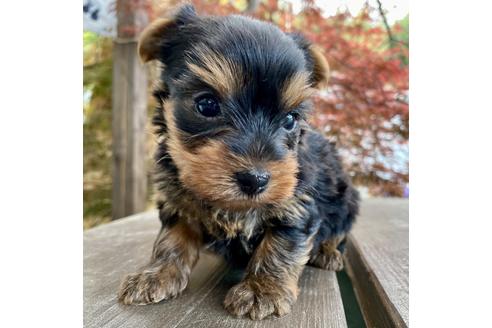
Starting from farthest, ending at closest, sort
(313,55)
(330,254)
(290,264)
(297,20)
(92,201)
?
(92,201), (297,20), (330,254), (313,55), (290,264)

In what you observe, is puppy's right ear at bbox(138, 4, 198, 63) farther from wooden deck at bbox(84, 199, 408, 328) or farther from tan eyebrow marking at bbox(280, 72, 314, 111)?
wooden deck at bbox(84, 199, 408, 328)

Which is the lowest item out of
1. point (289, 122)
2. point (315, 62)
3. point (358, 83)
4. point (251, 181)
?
point (251, 181)

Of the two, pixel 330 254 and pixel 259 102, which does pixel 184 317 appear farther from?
pixel 330 254

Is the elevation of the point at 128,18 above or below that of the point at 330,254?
above

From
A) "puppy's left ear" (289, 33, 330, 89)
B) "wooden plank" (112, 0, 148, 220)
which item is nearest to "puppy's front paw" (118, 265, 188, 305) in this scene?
"puppy's left ear" (289, 33, 330, 89)

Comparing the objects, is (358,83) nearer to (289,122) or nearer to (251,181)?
(289,122)

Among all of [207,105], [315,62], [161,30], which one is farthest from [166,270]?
[315,62]
